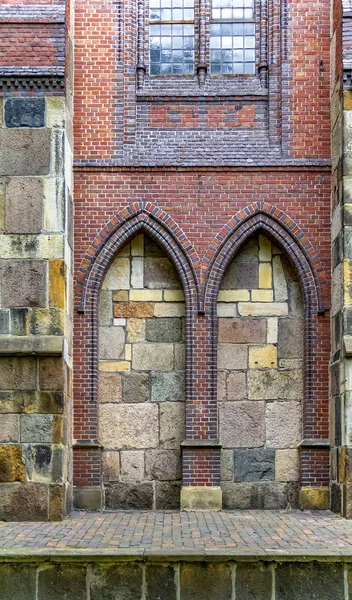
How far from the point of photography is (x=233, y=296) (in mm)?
14250

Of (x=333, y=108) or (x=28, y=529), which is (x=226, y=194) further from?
(x=28, y=529)

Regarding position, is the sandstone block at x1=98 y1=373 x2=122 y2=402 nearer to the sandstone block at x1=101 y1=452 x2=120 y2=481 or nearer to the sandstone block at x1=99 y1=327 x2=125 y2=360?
the sandstone block at x1=99 y1=327 x2=125 y2=360

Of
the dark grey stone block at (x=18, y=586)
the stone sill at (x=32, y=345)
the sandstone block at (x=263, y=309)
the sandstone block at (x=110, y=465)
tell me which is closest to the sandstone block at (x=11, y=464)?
the stone sill at (x=32, y=345)

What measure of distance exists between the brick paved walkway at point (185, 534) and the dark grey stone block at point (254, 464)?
2.10 ft

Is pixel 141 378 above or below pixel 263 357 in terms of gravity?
below

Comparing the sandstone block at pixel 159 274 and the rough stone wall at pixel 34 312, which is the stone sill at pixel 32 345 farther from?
the sandstone block at pixel 159 274

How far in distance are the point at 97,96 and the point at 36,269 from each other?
10.4ft

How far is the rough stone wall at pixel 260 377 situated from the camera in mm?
13930

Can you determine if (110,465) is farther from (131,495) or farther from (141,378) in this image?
(141,378)

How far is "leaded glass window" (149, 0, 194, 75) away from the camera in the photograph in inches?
580

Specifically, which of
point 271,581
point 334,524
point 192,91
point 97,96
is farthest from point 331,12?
point 271,581

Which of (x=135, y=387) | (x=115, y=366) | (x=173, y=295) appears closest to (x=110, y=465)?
(x=135, y=387)

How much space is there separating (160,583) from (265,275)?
570cm

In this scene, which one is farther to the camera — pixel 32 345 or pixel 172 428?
pixel 172 428
